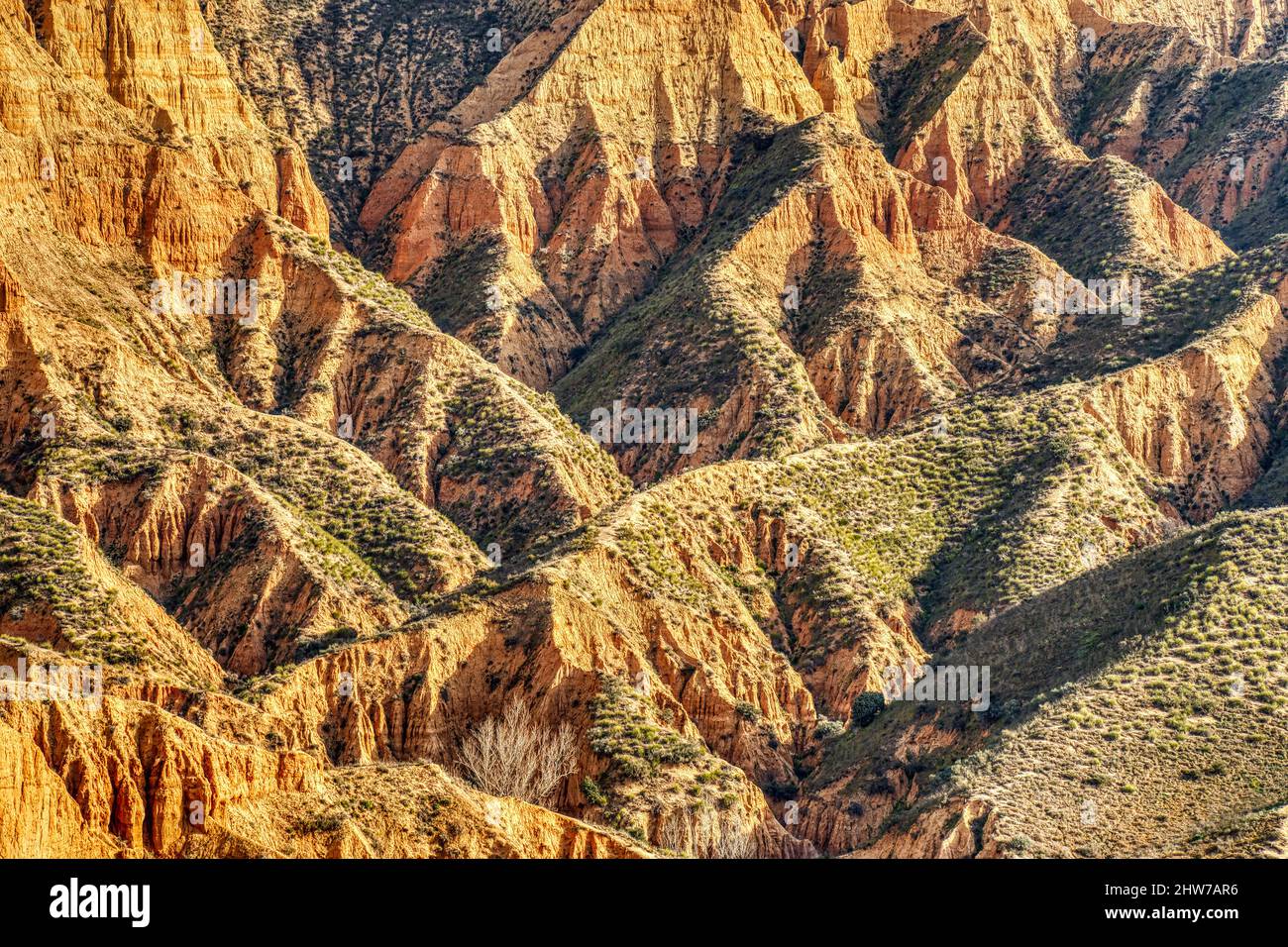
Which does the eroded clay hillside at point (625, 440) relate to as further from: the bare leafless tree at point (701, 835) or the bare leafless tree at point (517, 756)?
the bare leafless tree at point (701, 835)

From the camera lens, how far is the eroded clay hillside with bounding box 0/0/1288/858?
100 metres

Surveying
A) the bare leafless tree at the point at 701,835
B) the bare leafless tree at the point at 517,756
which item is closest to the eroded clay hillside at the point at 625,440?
the bare leafless tree at the point at 517,756

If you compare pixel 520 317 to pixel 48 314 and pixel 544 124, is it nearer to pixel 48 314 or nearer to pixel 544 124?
pixel 544 124

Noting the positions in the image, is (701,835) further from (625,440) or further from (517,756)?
(625,440)

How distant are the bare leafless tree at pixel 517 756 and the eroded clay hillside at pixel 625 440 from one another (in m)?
0.27

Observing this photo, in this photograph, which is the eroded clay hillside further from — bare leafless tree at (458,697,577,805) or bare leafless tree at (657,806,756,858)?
bare leafless tree at (657,806,756,858)

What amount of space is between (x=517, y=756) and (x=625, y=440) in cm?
4608

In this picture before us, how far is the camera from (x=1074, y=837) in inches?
3789

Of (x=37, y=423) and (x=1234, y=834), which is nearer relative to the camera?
(x=1234, y=834)

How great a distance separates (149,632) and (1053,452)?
53.4 m

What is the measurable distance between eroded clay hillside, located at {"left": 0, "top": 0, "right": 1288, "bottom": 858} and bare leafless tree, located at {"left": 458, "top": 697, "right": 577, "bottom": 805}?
0.89ft

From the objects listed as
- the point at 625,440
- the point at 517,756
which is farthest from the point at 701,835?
the point at 625,440
